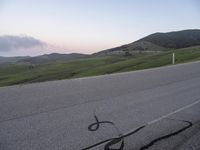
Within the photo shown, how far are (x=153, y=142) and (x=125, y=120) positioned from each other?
131cm

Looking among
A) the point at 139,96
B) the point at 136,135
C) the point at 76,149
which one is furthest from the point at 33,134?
the point at 139,96

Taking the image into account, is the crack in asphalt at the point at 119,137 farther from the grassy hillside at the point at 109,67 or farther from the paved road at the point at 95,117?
the grassy hillside at the point at 109,67

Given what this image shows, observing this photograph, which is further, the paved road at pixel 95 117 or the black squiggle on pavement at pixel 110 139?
the paved road at pixel 95 117

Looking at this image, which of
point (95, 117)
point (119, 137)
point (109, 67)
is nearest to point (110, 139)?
point (119, 137)

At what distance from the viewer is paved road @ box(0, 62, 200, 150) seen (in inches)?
175

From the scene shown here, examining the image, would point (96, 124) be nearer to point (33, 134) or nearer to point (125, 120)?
point (125, 120)

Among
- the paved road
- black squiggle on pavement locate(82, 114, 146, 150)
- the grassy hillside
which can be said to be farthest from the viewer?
the grassy hillside

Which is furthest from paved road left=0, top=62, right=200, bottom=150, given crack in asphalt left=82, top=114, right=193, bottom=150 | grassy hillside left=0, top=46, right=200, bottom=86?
grassy hillside left=0, top=46, right=200, bottom=86

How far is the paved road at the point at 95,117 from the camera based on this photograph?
14.6 feet

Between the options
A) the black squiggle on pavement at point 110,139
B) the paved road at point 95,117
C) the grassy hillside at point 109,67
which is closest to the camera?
the black squiggle on pavement at point 110,139

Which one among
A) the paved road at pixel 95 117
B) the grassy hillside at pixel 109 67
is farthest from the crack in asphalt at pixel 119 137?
the grassy hillside at pixel 109 67

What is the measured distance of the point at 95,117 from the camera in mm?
5953

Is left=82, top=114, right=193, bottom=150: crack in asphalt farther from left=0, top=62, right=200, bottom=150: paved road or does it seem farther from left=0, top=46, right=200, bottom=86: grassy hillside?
left=0, top=46, right=200, bottom=86: grassy hillside

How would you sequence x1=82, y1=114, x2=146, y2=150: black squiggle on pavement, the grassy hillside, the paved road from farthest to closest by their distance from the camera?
1. the grassy hillside
2. the paved road
3. x1=82, y1=114, x2=146, y2=150: black squiggle on pavement
